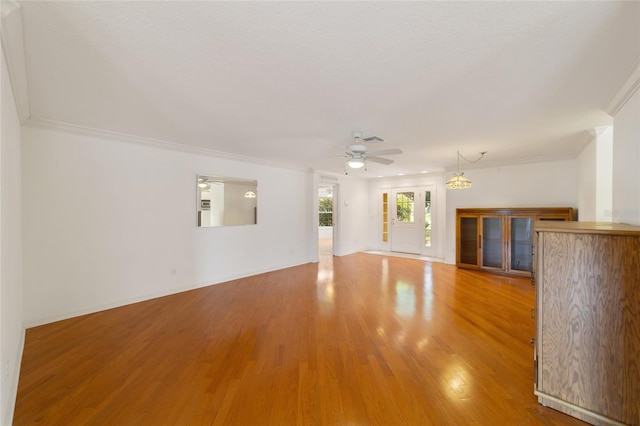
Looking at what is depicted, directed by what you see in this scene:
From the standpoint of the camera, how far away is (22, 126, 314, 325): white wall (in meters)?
3.11

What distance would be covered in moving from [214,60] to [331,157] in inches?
136

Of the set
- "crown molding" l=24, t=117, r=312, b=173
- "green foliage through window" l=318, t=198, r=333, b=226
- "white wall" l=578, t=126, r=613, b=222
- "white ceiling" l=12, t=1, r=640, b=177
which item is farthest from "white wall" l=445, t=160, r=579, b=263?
"green foliage through window" l=318, t=198, r=333, b=226

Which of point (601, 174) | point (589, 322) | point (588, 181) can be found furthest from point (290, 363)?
point (588, 181)

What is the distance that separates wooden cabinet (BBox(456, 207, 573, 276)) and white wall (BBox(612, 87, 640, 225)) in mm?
2942

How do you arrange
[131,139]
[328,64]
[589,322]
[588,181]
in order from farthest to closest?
[588,181]
[131,139]
[328,64]
[589,322]

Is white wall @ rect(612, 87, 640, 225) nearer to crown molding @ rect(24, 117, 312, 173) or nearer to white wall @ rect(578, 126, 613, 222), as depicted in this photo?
white wall @ rect(578, 126, 613, 222)

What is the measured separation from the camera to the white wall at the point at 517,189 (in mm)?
5141

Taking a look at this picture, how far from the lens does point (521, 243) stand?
17.6 feet

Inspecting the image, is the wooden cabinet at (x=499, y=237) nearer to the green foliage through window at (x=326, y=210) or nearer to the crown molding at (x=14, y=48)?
the crown molding at (x=14, y=48)

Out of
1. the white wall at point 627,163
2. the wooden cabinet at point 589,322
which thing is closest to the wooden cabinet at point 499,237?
the white wall at point 627,163

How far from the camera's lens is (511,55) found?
1835 millimetres

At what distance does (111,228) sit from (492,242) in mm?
6972

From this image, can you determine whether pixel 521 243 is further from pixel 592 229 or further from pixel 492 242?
pixel 592 229

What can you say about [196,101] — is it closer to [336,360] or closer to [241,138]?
[241,138]
